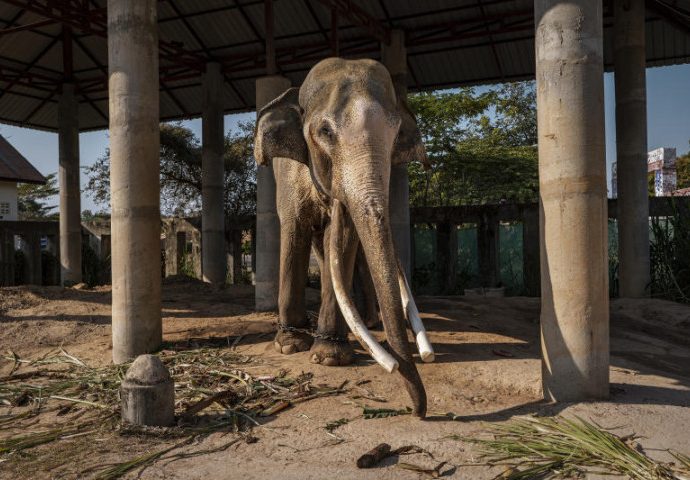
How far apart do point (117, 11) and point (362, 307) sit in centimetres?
428

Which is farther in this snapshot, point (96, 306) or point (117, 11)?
point (96, 306)

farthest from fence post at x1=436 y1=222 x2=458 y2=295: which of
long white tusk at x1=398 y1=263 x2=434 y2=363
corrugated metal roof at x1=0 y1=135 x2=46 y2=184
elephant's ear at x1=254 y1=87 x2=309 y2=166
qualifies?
corrugated metal roof at x1=0 y1=135 x2=46 y2=184

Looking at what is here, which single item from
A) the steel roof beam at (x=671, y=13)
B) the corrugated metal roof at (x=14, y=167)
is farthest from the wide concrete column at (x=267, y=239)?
the corrugated metal roof at (x=14, y=167)

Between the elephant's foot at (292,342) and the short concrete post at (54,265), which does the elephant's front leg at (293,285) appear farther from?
the short concrete post at (54,265)

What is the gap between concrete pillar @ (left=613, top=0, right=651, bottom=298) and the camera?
10.4 metres

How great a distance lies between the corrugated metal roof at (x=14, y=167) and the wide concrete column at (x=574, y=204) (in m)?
25.4

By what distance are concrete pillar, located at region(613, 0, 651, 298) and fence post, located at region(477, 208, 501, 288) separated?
3.42 meters

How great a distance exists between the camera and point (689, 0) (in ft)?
37.6

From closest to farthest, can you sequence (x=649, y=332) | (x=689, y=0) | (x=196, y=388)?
(x=196, y=388) < (x=649, y=332) < (x=689, y=0)

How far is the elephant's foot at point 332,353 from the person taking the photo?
5332 millimetres

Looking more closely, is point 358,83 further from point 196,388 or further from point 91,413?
point 91,413

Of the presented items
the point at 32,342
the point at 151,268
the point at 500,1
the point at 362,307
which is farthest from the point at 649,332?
the point at 32,342

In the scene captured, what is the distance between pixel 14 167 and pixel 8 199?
9.31ft

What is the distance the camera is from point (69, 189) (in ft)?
50.3
